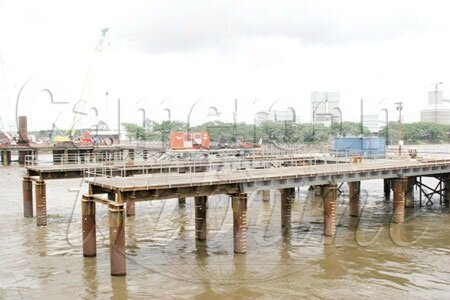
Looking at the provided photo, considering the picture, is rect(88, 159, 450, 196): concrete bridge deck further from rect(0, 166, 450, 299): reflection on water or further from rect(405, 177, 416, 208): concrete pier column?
rect(405, 177, 416, 208): concrete pier column

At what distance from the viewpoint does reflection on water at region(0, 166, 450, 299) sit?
22.2 meters

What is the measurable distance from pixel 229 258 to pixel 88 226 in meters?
7.80

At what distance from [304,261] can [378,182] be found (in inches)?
1738

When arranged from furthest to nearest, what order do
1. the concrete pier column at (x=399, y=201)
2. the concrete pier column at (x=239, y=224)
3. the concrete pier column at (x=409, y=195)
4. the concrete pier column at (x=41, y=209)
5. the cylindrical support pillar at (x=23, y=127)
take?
1. the cylindrical support pillar at (x=23, y=127)
2. the concrete pier column at (x=409, y=195)
3. the concrete pier column at (x=399, y=201)
4. the concrete pier column at (x=41, y=209)
5. the concrete pier column at (x=239, y=224)

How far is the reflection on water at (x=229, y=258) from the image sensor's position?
2222 centimetres

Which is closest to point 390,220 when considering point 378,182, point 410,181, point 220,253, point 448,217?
point 448,217

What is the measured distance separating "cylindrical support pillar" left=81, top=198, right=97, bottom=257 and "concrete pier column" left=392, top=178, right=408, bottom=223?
23183 mm

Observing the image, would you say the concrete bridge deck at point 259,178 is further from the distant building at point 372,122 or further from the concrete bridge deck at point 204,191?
the distant building at point 372,122

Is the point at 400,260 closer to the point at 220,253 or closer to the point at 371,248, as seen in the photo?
the point at 371,248

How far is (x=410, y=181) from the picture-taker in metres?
46.8

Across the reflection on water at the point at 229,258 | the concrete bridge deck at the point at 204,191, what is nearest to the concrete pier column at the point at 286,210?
the concrete bridge deck at the point at 204,191

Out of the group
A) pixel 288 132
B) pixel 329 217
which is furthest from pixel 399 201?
pixel 288 132

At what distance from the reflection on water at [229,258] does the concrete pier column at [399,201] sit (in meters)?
0.81

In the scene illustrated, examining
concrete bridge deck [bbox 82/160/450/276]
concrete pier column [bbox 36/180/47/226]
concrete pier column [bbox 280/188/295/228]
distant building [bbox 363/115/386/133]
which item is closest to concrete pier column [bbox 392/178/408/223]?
concrete bridge deck [bbox 82/160/450/276]
